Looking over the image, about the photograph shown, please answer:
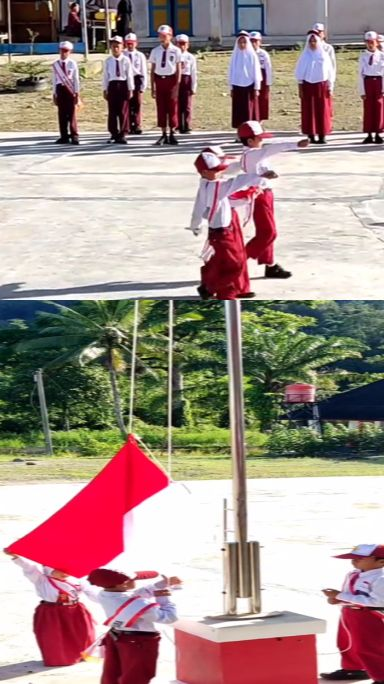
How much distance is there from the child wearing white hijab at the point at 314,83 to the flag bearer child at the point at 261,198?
682 centimetres

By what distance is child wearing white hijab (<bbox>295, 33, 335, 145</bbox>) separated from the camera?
2048 centimetres

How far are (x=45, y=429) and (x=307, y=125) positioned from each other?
287 inches

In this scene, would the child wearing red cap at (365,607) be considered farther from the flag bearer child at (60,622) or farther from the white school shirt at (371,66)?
the white school shirt at (371,66)

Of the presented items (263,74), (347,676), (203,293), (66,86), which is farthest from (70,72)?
(347,676)

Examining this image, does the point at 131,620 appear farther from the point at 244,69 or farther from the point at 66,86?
the point at 66,86

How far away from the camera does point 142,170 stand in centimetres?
1936

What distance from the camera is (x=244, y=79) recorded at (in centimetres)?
2092

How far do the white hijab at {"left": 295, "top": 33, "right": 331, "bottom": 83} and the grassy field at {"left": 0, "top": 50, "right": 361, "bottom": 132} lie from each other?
1.68 m

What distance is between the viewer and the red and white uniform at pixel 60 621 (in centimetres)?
836

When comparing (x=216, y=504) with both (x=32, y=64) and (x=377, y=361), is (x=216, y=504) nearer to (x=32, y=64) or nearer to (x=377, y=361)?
(x=377, y=361)

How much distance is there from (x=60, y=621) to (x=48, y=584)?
0.67ft

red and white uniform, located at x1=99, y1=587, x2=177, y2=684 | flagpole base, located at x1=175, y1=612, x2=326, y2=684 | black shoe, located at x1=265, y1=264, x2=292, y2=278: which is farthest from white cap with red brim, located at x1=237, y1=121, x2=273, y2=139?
red and white uniform, located at x1=99, y1=587, x2=177, y2=684

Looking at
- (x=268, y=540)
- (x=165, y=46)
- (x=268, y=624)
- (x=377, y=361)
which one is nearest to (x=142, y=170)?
(x=165, y=46)

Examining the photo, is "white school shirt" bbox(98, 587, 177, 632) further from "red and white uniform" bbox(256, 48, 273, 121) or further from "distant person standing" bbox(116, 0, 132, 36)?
"distant person standing" bbox(116, 0, 132, 36)
